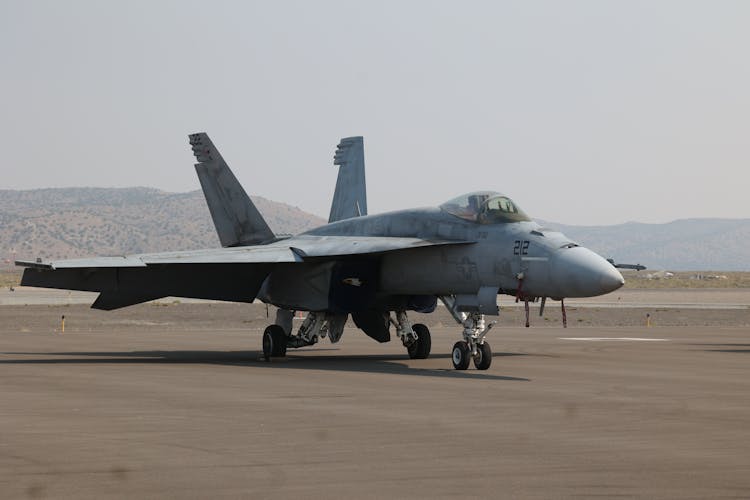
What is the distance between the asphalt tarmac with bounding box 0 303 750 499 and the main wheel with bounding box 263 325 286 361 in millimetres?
308

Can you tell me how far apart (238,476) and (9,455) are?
2.30m

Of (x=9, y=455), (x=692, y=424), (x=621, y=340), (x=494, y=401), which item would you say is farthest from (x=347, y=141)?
(x=9, y=455)

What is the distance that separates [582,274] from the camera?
19.0 metres

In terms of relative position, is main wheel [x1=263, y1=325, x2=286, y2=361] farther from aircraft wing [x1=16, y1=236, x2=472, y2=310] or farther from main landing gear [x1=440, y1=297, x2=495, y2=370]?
main landing gear [x1=440, y1=297, x2=495, y2=370]

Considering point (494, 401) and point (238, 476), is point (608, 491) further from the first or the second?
point (494, 401)

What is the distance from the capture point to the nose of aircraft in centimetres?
1892

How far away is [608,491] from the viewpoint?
851cm

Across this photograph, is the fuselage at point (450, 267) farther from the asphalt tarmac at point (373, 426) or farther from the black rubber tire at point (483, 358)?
the asphalt tarmac at point (373, 426)

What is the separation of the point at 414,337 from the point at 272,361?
2919mm

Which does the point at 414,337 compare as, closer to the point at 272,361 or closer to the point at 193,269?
the point at 272,361

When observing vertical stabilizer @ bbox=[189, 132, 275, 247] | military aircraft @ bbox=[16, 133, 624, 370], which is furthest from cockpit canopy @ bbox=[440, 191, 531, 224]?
vertical stabilizer @ bbox=[189, 132, 275, 247]

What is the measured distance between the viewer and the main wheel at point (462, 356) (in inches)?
803

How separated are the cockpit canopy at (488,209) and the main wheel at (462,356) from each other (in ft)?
7.74

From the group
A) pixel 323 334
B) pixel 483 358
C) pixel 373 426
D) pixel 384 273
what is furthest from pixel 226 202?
pixel 373 426
